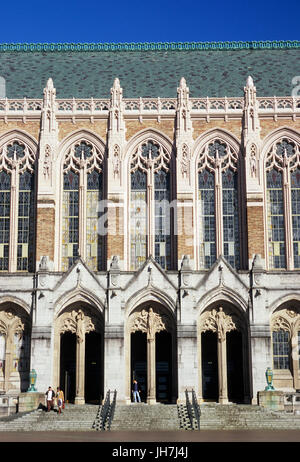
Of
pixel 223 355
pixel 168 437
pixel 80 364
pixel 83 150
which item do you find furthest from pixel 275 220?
pixel 168 437

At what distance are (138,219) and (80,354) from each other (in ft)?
27.9

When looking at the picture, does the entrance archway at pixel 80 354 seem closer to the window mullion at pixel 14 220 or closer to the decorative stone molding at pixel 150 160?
the window mullion at pixel 14 220

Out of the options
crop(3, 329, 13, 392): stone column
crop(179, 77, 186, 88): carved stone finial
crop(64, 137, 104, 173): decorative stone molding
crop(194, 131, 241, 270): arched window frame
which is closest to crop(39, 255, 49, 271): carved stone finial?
crop(3, 329, 13, 392): stone column

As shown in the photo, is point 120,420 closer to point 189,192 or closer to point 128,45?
point 189,192

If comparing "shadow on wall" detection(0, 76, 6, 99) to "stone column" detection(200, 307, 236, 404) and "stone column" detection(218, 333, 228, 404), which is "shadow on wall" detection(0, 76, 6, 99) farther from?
"stone column" detection(218, 333, 228, 404)

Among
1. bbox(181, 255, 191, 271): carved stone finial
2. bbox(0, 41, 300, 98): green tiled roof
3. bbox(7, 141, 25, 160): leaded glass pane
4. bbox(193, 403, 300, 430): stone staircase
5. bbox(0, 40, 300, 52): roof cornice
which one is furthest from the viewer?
bbox(0, 40, 300, 52): roof cornice

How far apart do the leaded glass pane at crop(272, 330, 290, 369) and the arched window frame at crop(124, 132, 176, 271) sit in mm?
7449

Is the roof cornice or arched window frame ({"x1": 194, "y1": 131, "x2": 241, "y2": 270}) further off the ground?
the roof cornice

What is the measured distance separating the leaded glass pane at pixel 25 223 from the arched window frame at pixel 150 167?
5.34 meters

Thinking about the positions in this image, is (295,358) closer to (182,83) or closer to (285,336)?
(285,336)

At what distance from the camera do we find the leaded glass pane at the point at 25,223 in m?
39.7

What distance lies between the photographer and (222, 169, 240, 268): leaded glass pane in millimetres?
39594
